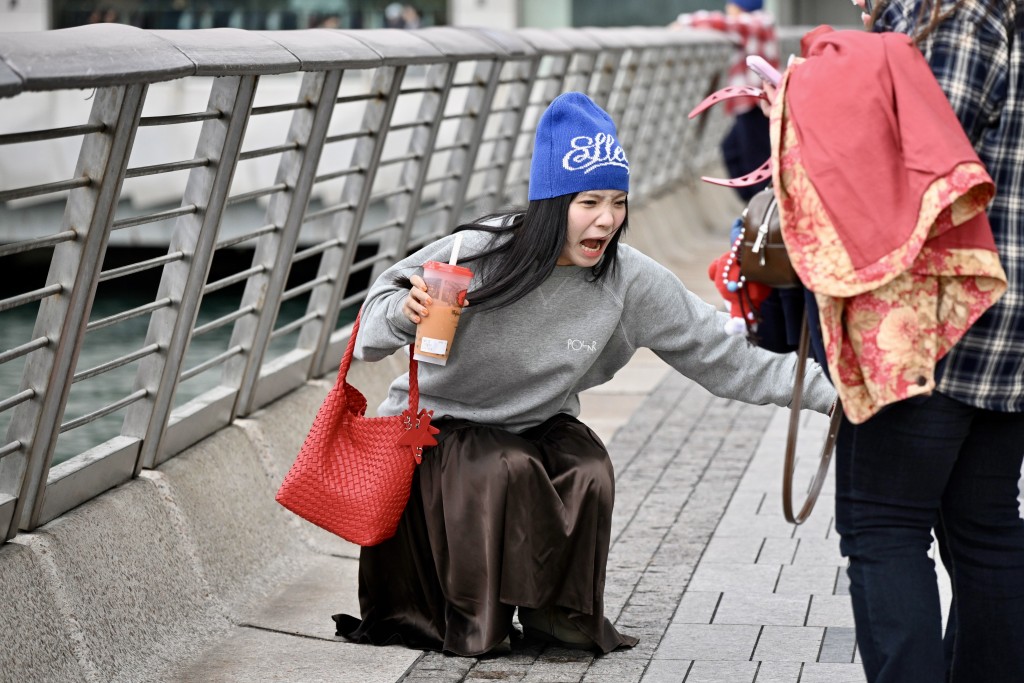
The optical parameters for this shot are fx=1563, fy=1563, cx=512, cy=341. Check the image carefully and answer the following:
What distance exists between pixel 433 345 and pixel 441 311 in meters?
0.08

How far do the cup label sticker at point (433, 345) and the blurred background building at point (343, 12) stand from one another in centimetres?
2616

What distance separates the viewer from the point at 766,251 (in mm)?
2742

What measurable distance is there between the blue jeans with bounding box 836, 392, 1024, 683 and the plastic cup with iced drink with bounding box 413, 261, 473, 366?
3.41ft

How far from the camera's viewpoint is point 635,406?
712 cm

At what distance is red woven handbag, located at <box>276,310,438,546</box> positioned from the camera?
149 inches

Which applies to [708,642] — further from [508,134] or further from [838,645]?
[508,134]

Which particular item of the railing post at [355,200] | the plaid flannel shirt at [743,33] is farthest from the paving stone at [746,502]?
the plaid flannel shirt at [743,33]

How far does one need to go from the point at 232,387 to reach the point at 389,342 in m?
1.38

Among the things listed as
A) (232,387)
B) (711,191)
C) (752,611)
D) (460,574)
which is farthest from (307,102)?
(711,191)

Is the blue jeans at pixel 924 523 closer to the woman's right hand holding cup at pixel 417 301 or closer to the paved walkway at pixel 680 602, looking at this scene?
the paved walkway at pixel 680 602

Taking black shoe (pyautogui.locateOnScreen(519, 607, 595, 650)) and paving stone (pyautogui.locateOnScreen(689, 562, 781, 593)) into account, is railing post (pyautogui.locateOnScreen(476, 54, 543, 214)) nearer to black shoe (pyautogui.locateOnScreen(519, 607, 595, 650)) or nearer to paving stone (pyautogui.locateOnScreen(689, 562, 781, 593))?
paving stone (pyautogui.locateOnScreen(689, 562, 781, 593))

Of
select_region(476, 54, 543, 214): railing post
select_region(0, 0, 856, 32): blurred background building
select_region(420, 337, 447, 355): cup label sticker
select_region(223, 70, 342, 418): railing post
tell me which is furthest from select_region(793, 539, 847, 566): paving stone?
select_region(0, 0, 856, 32): blurred background building

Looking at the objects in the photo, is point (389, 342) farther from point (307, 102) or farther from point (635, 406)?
point (635, 406)

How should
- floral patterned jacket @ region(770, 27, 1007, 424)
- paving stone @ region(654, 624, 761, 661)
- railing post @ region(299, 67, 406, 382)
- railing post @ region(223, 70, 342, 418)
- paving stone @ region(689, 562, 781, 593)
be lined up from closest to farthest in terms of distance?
floral patterned jacket @ region(770, 27, 1007, 424) → paving stone @ region(654, 624, 761, 661) → paving stone @ region(689, 562, 781, 593) → railing post @ region(223, 70, 342, 418) → railing post @ region(299, 67, 406, 382)
